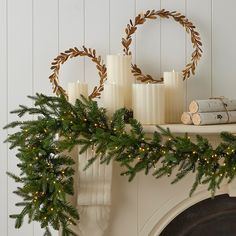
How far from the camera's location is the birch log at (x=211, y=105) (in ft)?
6.09

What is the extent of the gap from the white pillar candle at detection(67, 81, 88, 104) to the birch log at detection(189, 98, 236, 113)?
365mm

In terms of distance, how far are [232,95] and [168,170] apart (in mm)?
501

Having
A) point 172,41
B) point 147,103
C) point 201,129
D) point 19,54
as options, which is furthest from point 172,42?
point 19,54

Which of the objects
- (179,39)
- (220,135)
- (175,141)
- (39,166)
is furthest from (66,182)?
(179,39)

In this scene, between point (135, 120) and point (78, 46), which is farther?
point (78, 46)

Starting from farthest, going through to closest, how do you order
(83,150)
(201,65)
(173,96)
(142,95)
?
(201,65) → (173,96) → (142,95) → (83,150)

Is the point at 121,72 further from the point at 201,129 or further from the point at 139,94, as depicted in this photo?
the point at 201,129

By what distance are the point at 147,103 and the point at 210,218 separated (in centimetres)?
47

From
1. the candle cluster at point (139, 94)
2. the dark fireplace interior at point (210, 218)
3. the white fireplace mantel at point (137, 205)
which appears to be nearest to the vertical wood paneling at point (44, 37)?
the candle cluster at point (139, 94)

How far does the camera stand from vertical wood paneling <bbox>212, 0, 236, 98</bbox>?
6.95ft

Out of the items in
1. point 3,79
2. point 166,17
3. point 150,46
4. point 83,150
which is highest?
point 166,17

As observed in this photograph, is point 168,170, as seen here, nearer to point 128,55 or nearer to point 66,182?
point 66,182

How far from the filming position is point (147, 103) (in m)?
1.89

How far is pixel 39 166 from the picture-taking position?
71.4 inches
